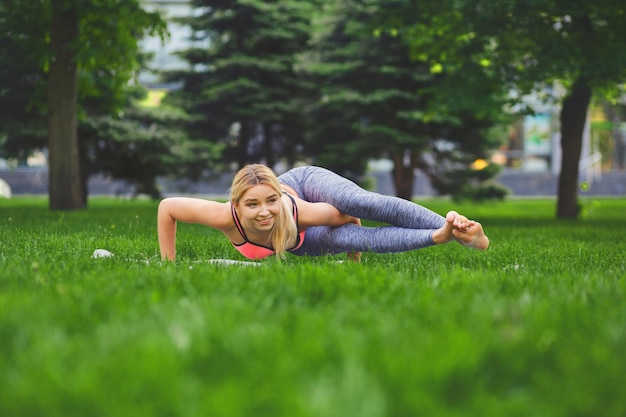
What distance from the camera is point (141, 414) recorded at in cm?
181

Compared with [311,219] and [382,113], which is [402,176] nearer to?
[382,113]

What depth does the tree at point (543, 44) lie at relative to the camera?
39.6 ft

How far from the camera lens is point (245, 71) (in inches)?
917

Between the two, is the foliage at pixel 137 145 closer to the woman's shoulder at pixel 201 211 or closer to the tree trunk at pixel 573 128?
the tree trunk at pixel 573 128

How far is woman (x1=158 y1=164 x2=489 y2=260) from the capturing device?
16.3 feet

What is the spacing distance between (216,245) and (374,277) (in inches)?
128

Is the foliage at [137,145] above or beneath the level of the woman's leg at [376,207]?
above

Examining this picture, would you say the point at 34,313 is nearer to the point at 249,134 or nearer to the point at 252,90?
the point at 252,90

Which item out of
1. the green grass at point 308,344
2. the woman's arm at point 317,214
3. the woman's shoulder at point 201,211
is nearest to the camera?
the green grass at point 308,344

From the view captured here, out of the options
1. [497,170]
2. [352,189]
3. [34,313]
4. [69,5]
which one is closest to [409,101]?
[497,170]

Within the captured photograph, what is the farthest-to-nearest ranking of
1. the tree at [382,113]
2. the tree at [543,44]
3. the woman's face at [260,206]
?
1. the tree at [382,113]
2. the tree at [543,44]
3. the woman's face at [260,206]

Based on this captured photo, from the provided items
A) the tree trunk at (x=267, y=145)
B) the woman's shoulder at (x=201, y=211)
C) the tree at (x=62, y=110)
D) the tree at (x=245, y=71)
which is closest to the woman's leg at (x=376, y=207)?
the woman's shoulder at (x=201, y=211)

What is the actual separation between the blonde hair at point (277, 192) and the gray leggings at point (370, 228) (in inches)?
14.8

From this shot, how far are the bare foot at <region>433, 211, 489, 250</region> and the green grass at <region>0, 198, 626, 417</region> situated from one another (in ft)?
1.90
